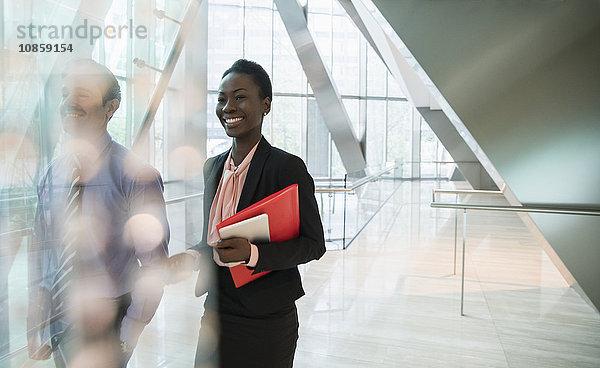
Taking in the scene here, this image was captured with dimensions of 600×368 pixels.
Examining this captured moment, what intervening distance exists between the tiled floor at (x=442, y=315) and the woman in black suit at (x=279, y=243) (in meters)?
1.38

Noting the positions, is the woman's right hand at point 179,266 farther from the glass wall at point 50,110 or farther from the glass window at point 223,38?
the glass window at point 223,38

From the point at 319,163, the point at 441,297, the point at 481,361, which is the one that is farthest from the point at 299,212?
the point at 319,163

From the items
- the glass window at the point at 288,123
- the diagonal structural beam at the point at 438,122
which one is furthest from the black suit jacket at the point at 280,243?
the glass window at the point at 288,123

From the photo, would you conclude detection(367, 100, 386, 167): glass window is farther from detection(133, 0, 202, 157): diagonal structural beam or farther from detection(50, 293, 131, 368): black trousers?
detection(50, 293, 131, 368): black trousers

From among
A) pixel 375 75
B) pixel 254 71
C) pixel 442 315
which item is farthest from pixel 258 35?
pixel 254 71

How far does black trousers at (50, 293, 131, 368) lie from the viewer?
1.34m

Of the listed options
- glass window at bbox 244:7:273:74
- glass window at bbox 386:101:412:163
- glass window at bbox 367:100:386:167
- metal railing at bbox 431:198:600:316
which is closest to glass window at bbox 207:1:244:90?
glass window at bbox 244:7:273:74

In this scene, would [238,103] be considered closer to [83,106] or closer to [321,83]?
[83,106]

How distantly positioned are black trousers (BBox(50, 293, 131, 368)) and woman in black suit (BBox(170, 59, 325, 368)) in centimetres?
23

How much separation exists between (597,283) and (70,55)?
373 centimetres

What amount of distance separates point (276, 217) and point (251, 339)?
1.41ft

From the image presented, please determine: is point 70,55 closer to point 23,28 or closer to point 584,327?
point 23,28

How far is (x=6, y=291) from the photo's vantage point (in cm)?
116

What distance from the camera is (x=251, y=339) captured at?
60.9 inches
